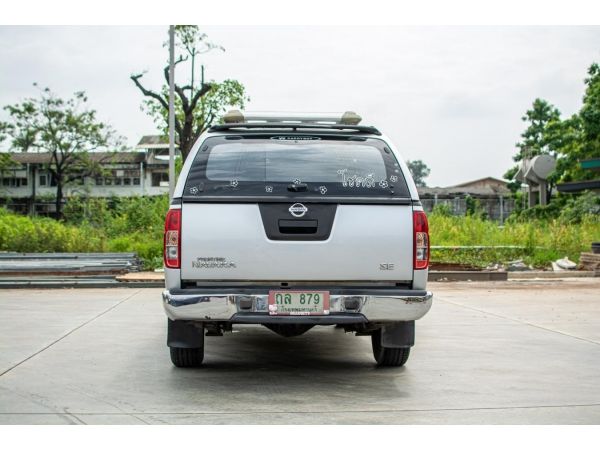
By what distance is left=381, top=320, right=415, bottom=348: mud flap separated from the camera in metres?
7.06

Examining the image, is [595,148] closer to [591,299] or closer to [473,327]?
[591,299]

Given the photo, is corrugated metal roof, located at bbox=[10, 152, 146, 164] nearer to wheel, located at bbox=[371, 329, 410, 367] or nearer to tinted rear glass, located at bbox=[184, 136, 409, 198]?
wheel, located at bbox=[371, 329, 410, 367]

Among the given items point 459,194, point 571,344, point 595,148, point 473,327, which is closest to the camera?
point 571,344

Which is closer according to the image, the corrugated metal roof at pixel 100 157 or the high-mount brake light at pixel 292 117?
the high-mount brake light at pixel 292 117

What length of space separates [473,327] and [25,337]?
5560 mm

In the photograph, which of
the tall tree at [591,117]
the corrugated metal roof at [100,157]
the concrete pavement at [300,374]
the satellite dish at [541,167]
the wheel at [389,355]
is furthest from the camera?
the corrugated metal roof at [100,157]

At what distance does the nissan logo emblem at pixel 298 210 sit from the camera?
21.2 ft

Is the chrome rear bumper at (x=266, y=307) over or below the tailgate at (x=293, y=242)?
below

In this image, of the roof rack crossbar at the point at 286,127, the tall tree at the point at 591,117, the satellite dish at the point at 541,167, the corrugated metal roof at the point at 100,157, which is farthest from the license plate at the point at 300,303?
the corrugated metal roof at the point at 100,157

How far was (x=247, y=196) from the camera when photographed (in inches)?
255

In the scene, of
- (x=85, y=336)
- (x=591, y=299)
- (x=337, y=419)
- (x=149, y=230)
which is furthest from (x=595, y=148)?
(x=337, y=419)

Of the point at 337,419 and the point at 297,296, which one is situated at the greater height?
the point at 297,296

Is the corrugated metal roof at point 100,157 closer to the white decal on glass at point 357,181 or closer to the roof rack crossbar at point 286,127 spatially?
the roof rack crossbar at point 286,127

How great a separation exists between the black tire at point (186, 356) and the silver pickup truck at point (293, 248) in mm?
812
